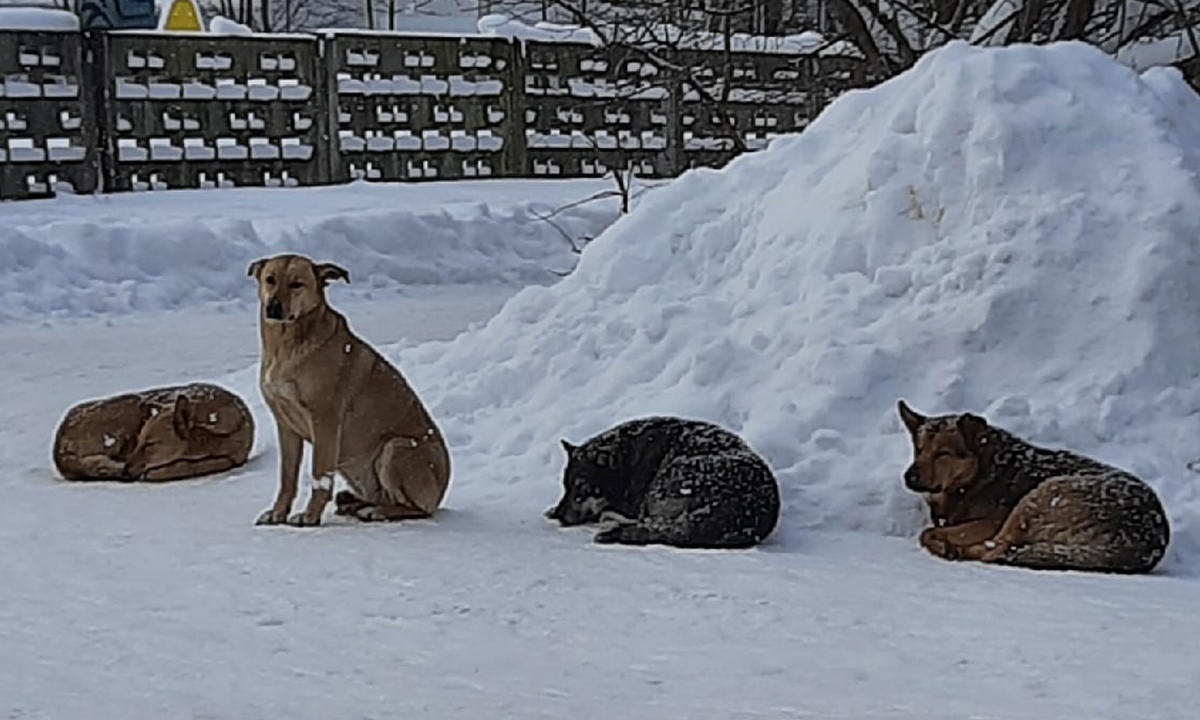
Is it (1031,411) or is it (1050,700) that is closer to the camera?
(1050,700)

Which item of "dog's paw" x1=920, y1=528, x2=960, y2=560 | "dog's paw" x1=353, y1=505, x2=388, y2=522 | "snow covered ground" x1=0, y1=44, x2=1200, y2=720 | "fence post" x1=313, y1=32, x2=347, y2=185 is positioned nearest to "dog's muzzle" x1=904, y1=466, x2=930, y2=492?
"dog's paw" x1=920, y1=528, x2=960, y2=560

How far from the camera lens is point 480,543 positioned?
530cm

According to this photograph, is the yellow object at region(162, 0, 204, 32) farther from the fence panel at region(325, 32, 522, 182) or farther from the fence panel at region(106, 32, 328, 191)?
the fence panel at region(106, 32, 328, 191)

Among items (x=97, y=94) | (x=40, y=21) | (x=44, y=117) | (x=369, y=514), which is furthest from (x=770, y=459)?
(x=40, y=21)

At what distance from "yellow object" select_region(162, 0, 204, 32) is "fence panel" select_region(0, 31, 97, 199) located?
711 centimetres

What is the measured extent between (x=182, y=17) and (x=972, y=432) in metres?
19.9

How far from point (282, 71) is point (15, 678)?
14529 millimetres

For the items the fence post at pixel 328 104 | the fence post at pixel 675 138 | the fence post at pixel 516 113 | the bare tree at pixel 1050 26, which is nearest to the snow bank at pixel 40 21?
the fence post at pixel 328 104

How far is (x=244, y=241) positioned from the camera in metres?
13.7

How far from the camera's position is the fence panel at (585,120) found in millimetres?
18984

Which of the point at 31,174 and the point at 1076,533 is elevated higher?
the point at 1076,533

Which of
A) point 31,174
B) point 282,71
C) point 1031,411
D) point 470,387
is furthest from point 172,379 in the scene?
point 282,71

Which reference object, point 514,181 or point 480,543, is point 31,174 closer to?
point 514,181

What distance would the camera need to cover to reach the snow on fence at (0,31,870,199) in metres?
16.1
